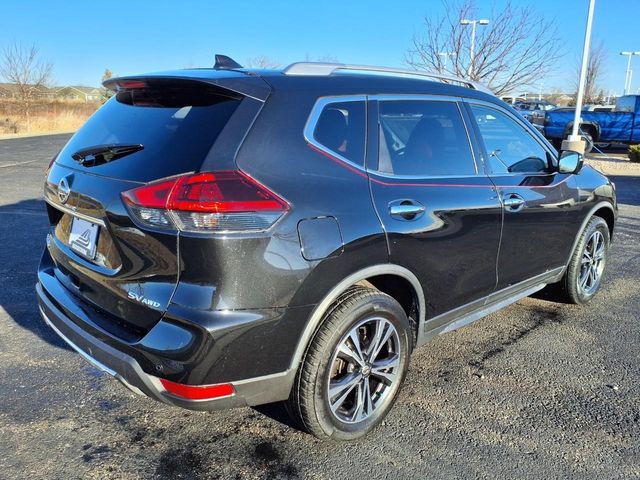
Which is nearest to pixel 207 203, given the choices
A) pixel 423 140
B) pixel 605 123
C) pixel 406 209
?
pixel 406 209

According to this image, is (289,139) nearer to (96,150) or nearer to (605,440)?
(96,150)

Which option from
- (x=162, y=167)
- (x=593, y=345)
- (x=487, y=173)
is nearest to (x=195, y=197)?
(x=162, y=167)

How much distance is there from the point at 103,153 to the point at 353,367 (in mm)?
1613

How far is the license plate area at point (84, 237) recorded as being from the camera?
8.19 ft

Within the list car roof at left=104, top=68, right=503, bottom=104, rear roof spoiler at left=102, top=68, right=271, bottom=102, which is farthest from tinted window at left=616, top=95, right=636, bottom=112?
rear roof spoiler at left=102, top=68, right=271, bottom=102

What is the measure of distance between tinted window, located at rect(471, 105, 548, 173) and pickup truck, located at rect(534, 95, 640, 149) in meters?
17.9

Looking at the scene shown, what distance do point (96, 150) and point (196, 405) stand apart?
1314mm

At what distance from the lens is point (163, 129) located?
2.46 m

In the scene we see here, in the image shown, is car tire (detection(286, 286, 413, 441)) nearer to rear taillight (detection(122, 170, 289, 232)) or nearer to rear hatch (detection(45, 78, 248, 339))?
rear taillight (detection(122, 170, 289, 232))

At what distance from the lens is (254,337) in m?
2.23

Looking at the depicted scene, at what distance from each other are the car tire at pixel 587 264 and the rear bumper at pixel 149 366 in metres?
3.06

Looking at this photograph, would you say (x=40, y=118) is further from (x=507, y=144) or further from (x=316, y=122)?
(x=316, y=122)

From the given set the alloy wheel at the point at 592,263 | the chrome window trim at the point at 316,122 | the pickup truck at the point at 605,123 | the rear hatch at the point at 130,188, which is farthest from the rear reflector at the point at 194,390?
the pickup truck at the point at 605,123

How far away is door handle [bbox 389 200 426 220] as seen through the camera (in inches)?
106
